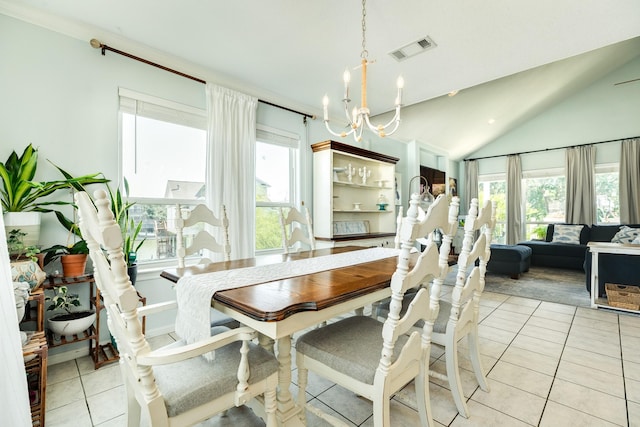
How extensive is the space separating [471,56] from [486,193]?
599 cm

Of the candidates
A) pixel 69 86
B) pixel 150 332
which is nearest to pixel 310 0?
pixel 69 86

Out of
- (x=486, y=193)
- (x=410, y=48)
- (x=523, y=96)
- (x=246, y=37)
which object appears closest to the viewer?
(x=246, y=37)

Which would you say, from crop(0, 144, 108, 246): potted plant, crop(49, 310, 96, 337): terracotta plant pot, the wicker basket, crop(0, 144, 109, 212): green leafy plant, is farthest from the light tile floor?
crop(0, 144, 109, 212): green leafy plant

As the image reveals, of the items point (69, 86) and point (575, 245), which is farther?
point (575, 245)

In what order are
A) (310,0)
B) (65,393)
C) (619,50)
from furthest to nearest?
(619,50) < (310,0) < (65,393)

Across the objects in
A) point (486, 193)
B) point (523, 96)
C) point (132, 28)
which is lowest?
point (486, 193)

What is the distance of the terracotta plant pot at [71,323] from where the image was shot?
1.93 metres

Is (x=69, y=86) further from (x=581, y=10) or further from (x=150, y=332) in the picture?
(x=581, y=10)

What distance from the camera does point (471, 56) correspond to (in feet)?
9.04

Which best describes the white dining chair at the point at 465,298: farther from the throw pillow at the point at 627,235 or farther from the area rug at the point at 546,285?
the throw pillow at the point at 627,235

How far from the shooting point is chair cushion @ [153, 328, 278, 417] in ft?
3.22

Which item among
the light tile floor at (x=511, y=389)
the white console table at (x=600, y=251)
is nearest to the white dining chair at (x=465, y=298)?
the light tile floor at (x=511, y=389)

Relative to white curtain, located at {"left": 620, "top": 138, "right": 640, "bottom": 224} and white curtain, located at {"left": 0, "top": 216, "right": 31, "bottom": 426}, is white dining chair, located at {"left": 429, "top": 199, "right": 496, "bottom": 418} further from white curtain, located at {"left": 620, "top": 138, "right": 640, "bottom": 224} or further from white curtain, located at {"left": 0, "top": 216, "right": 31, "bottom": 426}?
white curtain, located at {"left": 620, "top": 138, "right": 640, "bottom": 224}

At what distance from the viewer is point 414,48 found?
2.61 metres
